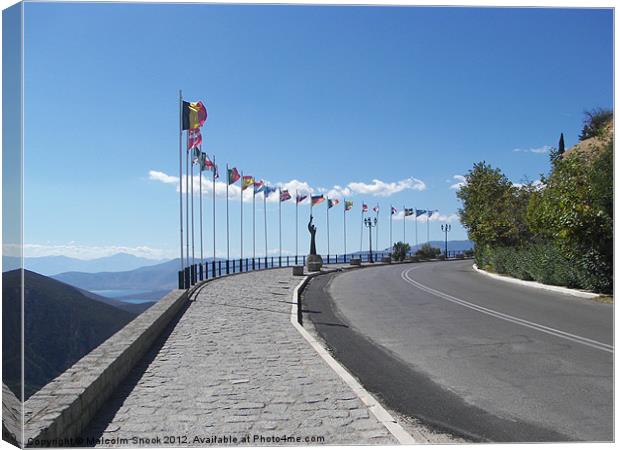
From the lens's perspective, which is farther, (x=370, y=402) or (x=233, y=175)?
(x=233, y=175)

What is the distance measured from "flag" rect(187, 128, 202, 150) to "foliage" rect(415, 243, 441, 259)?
54.1m

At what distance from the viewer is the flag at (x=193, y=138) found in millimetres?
22703

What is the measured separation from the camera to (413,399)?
6.93 meters

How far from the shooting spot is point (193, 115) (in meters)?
22.5

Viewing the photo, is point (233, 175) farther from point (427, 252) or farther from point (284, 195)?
point (427, 252)

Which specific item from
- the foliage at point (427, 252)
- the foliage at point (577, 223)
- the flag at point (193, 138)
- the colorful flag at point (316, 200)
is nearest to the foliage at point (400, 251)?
the foliage at point (427, 252)

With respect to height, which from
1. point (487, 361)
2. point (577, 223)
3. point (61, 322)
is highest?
point (577, 223)

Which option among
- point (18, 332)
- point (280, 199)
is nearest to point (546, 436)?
point (18, 332)

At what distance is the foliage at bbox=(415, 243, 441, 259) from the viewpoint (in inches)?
2938

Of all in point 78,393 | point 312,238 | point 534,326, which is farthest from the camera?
point 312,238

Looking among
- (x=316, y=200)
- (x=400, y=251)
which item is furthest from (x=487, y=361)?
(x=400, y=251)

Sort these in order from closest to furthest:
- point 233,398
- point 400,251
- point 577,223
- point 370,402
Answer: point 370,402, point 233,398, point 577,223, point 400,251

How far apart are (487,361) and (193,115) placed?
1661 centimetres

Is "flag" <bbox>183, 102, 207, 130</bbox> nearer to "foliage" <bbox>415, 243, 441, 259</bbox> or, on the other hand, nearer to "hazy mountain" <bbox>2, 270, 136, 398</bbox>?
"hazy mountain" <bbox>2, 270, 136, 398</bbox>
